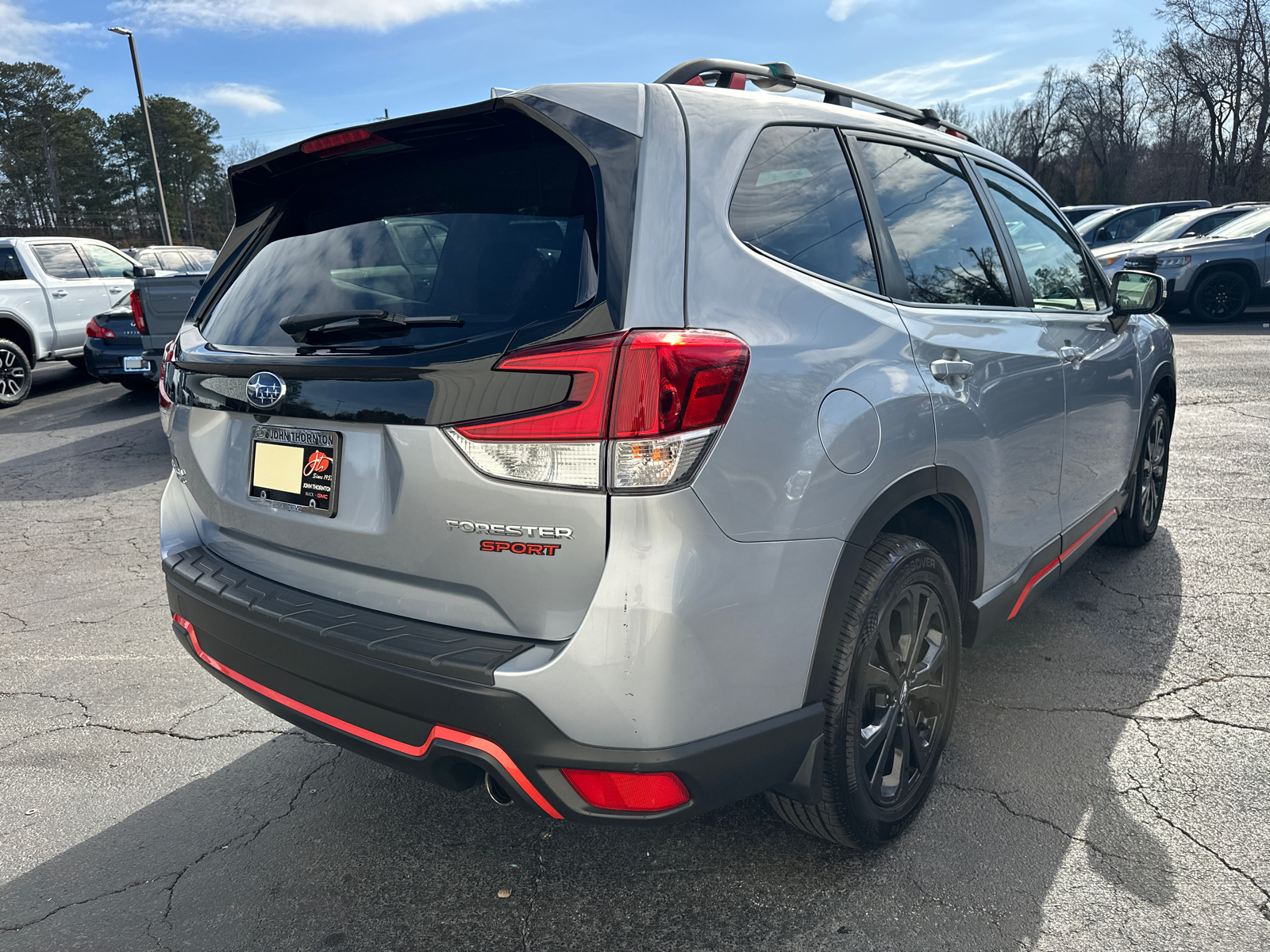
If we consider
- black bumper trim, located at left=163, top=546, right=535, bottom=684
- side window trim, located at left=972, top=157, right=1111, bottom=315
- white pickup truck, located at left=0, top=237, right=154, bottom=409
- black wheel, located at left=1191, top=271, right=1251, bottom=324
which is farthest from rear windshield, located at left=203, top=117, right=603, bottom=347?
black wheel, located at left=1191, top=271, right=1251, bottom=324

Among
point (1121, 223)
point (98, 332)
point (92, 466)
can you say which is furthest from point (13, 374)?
point (1121, 223)

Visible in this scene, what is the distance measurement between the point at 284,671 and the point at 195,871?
0.73 meters

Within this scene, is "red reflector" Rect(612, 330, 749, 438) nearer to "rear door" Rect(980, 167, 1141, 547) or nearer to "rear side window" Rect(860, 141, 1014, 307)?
"rear side window" Rect(860, 141, 1014, 307)

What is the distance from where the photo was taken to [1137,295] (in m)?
3.75

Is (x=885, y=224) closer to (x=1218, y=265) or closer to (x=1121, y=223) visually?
(x=1218, y=265)

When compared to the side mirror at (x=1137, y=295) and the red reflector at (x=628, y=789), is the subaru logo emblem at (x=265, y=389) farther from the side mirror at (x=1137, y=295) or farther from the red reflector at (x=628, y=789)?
the side mirror at (x=1137, y=295)

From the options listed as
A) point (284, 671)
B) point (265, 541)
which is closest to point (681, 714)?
point (284, 671)

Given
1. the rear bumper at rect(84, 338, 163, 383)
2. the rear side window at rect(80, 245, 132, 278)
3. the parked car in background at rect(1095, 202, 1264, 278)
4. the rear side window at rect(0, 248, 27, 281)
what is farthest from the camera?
the parked car in background at rect(1095, 202, 1264, 278)

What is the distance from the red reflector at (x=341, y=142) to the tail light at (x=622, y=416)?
0.84m

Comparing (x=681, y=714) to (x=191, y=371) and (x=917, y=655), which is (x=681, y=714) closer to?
(x=917, y=655)

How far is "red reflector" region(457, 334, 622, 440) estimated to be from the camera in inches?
63.7

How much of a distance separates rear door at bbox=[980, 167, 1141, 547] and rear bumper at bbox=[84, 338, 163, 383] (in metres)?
8.55

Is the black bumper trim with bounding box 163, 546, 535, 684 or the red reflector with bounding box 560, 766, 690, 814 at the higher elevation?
the black bumper trim with bounding box 163, 546, 535, 684

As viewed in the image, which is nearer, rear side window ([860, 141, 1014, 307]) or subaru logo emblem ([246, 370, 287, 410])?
subaru logo emblem ([246, 370, 287, 410])
